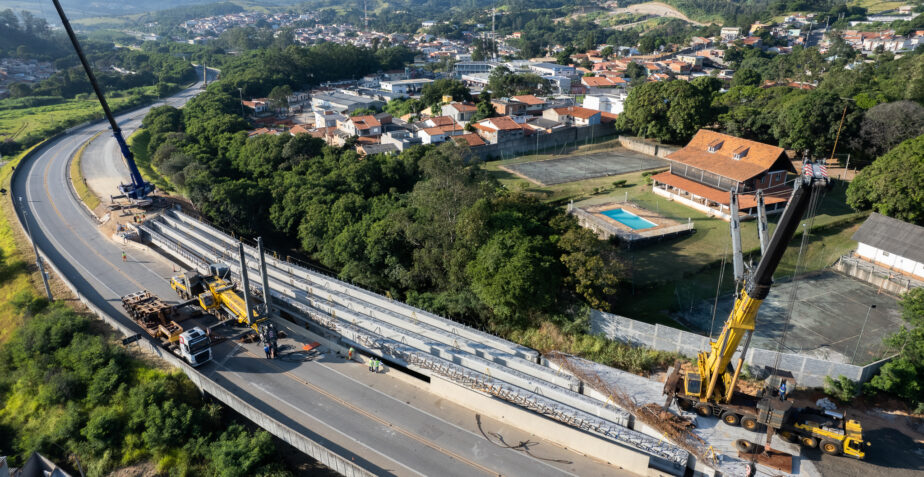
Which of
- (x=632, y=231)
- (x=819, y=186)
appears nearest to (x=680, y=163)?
(x=632, y=231)

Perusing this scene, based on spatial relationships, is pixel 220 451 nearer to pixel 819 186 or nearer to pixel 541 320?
pixel 541 320

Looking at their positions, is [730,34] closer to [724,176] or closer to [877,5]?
[877,5]

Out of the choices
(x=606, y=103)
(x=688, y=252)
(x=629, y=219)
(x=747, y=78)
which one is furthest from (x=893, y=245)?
(x=747, y=78)

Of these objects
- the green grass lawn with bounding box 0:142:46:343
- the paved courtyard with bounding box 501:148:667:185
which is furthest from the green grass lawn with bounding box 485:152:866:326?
the green grass lawn with bounding box 0:142:46:343

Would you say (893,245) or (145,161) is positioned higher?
(893,245)

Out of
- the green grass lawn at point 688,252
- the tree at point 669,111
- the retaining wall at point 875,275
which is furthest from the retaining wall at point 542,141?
the retaining wall at point 875,275
